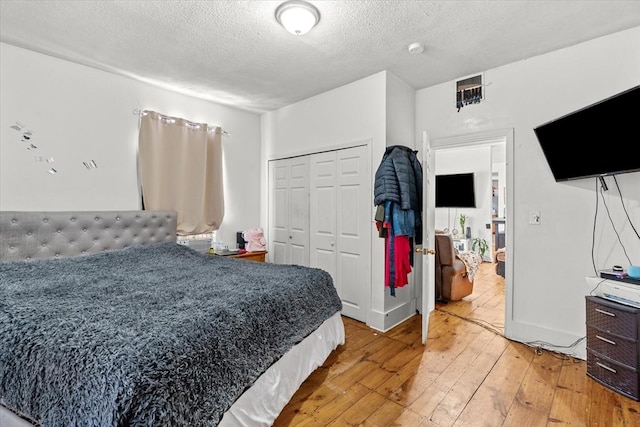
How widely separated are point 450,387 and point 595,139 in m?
2.05

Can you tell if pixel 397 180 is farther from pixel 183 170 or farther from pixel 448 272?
pixel 183 170

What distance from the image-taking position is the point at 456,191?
6.45m

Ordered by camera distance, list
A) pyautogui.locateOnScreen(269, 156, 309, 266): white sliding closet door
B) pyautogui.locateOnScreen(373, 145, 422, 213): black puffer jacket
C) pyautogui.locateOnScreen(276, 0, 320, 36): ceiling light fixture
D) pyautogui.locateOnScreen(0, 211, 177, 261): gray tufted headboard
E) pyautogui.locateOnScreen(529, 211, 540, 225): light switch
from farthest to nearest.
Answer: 1. pyautogui.locateOnScreen(269, 156, 309, 266): white sliding closet door
2. pyautogui.locateOnScreen(373, 145, 422, 213): black puffer jacket
3. pyautogui.locateOnScreen(529, 211, 540, 225): light switch
4. pyautogui.locateOnScreen(0, 211, 177, 261): gray tufted headboard
5. pyautogui.locateOnScreen(276, 0, 320, 36): ceiling light fixture

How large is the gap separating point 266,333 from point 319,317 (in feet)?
1.99

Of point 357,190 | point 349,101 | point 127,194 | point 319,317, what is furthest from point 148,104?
point 319,317

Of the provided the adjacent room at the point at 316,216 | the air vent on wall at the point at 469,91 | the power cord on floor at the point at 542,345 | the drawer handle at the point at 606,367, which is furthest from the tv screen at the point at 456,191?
the drawer handle at the point at 606,367

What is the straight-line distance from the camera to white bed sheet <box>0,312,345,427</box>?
4.74 ft

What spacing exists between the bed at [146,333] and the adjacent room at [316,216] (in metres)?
0.01

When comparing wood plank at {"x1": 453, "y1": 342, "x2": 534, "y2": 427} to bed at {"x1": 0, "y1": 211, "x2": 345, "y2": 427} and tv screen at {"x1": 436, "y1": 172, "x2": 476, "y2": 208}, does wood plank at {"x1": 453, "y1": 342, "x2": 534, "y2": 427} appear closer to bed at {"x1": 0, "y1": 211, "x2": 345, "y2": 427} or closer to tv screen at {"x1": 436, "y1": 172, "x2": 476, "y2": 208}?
bed at {"x1": 0, "y1": 211, "x2": 345, "y2": 427}

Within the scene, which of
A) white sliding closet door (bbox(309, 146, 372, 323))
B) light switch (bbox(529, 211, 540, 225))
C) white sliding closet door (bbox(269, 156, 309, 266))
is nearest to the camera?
light switch (bbox(529, 211, 540, 225))

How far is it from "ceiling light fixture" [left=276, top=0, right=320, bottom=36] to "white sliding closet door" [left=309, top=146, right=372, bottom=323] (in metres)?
1.39

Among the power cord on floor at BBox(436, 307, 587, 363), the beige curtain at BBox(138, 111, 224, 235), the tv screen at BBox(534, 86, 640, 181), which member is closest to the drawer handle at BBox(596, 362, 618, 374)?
the power cord on floor at BBox(436, 307, 587, 363)

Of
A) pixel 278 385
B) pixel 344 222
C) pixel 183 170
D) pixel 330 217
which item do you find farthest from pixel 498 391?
pixel 183 170

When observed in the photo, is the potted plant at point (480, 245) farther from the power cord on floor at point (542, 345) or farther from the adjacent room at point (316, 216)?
the power cord on floor at point (542, 345)
